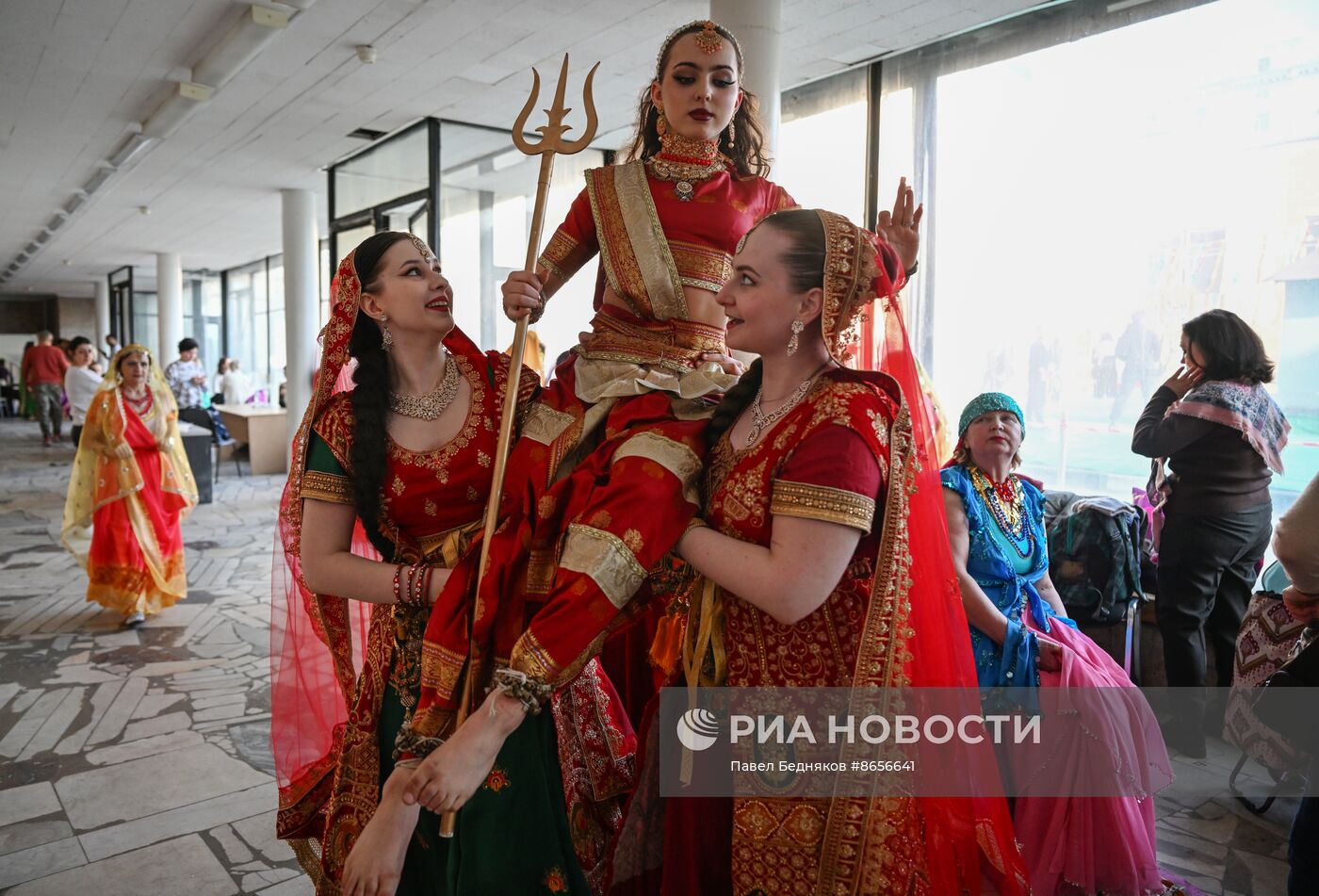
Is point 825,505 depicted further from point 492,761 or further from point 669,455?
point 492,761

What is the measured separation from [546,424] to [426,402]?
0.97ft

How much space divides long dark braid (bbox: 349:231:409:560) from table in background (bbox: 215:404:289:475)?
31.8ft

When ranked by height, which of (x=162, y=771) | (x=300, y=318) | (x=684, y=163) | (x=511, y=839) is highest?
(x=300, y=318)

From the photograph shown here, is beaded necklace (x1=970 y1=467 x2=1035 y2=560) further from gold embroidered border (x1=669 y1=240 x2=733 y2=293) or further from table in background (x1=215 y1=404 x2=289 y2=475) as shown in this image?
table in background (x1=215 y1=404 x2=289 y2=475)

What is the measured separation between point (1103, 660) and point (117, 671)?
4.12m

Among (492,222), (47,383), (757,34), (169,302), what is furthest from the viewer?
(169,302)

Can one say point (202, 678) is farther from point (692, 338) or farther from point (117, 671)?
point (692, 338)

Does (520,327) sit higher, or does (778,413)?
(520,327)

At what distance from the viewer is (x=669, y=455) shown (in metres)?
1.48

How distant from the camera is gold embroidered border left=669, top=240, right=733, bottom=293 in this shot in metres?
1.87

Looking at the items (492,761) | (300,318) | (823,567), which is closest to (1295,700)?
(823,567)

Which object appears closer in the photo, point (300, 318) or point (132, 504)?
point (132, 504)

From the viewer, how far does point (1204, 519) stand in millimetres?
3418

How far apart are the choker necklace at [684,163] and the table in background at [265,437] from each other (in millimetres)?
9932
